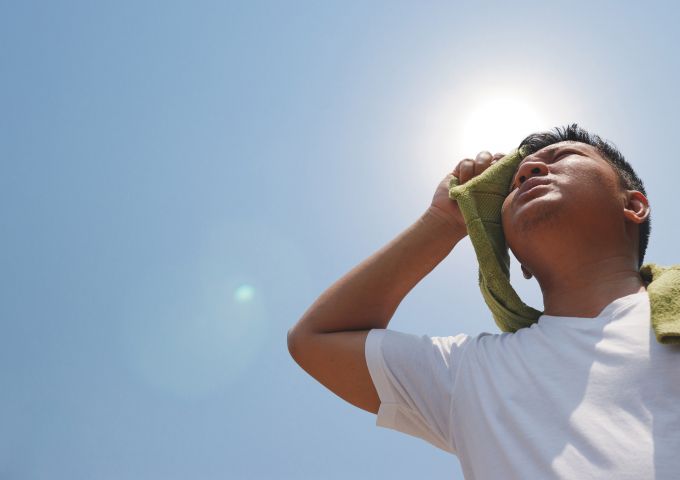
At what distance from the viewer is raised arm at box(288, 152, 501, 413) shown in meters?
2.28

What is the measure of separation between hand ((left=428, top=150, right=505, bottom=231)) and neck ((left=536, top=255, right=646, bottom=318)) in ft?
1.43

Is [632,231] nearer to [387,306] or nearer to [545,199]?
[545,199]

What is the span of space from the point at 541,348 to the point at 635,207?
0.82m

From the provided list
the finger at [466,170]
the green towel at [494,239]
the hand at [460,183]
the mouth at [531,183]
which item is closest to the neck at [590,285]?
the green towel at [494,239]

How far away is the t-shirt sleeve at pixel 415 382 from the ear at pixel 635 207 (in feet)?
2.80

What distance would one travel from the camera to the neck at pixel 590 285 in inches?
86.0

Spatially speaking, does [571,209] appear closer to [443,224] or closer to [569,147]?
[569,147]

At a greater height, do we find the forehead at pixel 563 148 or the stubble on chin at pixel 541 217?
the forehead at pixel 563 148

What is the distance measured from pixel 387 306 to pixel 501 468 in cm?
84

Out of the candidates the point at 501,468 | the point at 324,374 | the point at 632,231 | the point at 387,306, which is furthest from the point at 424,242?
the point at 501,468

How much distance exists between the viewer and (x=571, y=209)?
89.2 inches

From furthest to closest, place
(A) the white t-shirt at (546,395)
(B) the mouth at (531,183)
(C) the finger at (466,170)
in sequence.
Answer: (C) the finger at (466,170) → (B) the mouth at (531,183) → (A) the white t-shirt at (546,395)

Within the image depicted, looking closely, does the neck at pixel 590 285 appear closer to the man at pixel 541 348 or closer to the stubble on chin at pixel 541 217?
the man at pixel 541 348

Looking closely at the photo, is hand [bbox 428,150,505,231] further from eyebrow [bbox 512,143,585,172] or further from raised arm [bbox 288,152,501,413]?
eyebrow [bbox 512,143,585,172]
